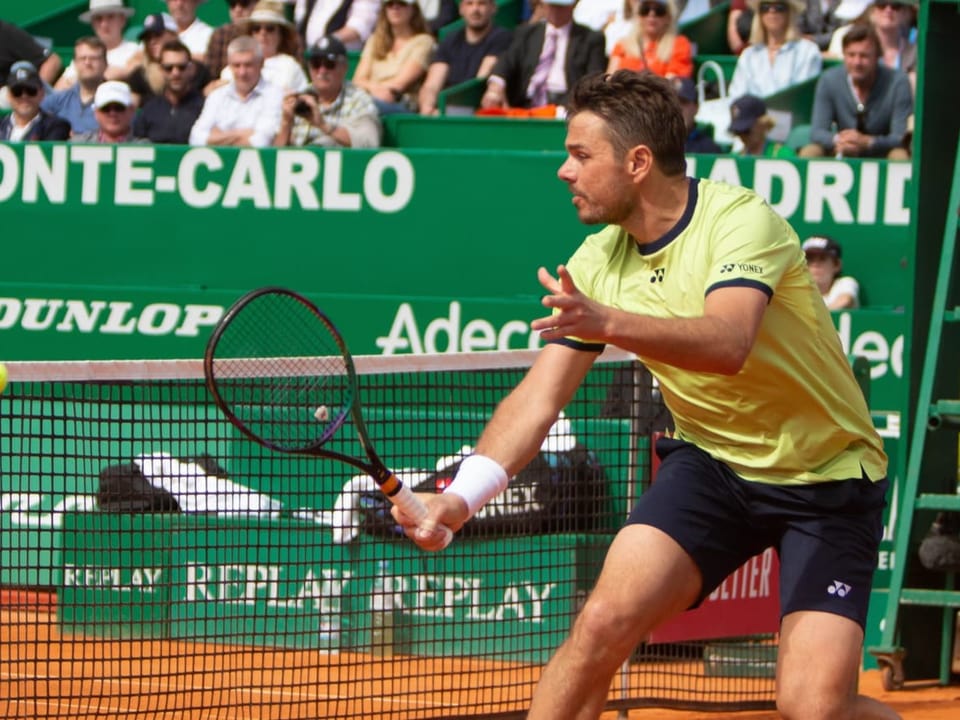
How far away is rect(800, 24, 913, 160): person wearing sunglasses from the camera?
33.0 feet

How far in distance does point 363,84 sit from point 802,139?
3.14 metres

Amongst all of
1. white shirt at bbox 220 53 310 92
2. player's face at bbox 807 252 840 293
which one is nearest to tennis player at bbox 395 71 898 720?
player's face at bbox 807 252 840 293

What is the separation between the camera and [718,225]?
4.31 metres

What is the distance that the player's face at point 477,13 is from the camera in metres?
11.9

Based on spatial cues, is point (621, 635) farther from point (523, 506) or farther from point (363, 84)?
point (363, 84)

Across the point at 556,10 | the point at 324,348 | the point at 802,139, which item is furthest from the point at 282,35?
the point at 324,348

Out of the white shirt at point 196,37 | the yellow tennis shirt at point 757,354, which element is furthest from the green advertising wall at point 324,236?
the yellow tennis shirt at point 757,354

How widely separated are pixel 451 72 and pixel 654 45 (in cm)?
161

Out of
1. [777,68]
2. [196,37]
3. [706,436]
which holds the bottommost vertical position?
[706,436]

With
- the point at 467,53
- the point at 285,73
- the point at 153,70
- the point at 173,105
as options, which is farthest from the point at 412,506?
the point at 153,70

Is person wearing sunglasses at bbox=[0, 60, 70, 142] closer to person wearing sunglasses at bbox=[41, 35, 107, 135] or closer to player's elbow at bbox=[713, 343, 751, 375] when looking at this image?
person wearing sunglasses at bbox=[41, 35, 107, 135]

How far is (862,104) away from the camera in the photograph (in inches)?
401

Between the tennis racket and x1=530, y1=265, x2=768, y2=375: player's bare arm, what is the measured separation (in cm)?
62

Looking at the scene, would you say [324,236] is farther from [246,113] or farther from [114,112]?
[114,112]
